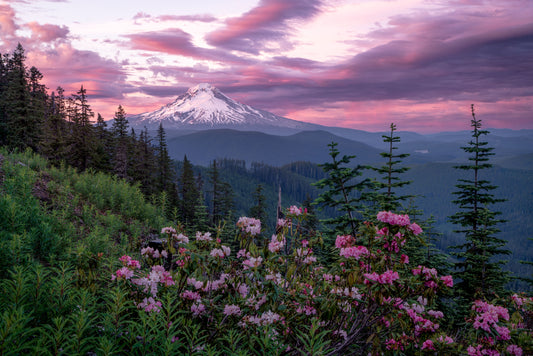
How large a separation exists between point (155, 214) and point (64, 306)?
986 centimetres

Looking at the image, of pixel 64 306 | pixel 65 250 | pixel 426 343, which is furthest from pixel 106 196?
pixel 426 343

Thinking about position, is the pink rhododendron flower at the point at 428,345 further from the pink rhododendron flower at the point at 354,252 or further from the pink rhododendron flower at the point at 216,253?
the pink rhododendron flower at the point at 216,253

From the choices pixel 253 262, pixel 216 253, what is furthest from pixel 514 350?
pixel 216 253

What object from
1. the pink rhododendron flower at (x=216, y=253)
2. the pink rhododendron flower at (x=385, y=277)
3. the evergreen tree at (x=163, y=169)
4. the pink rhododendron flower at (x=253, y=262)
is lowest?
the evergreen tree at (x=163, y=169)

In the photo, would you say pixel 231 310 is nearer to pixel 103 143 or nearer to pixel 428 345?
pixel 428 345

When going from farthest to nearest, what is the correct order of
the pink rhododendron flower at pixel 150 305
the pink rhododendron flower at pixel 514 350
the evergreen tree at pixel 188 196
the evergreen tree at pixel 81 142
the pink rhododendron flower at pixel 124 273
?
1. the evergreen tree at pixel 188 196
2. the evergreen tree at pixel 81 142
3. the pink rhododendron flower at pixel 514 350
4. the pink rhododendron flower at pixel 124 273
5. the pink rhododendron flower at pixel 150 305

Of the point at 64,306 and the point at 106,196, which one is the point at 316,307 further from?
the point at 106,196

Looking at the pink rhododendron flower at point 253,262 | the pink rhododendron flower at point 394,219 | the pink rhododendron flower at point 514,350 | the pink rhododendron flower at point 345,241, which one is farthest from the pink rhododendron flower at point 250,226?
the pink rhododendron flower at point 514,350

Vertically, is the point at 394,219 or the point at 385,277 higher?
the point at 394,219

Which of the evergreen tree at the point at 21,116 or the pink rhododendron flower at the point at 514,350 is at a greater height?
the evergreen tree at the point at 21,116

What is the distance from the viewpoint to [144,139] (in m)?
52.6

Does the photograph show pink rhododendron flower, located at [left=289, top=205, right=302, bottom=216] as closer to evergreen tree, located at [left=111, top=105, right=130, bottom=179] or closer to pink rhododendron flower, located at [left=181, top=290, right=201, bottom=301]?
pink rhododendron flower, located at [left=181, top=290, right=201, bottom=301]

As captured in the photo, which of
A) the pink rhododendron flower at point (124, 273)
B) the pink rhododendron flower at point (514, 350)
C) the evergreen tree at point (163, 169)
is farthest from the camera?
the evergreen tree at point (163, 169)

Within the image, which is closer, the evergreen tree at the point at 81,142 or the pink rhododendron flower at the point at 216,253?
the pink rhododendron flower at the point at 216,253
